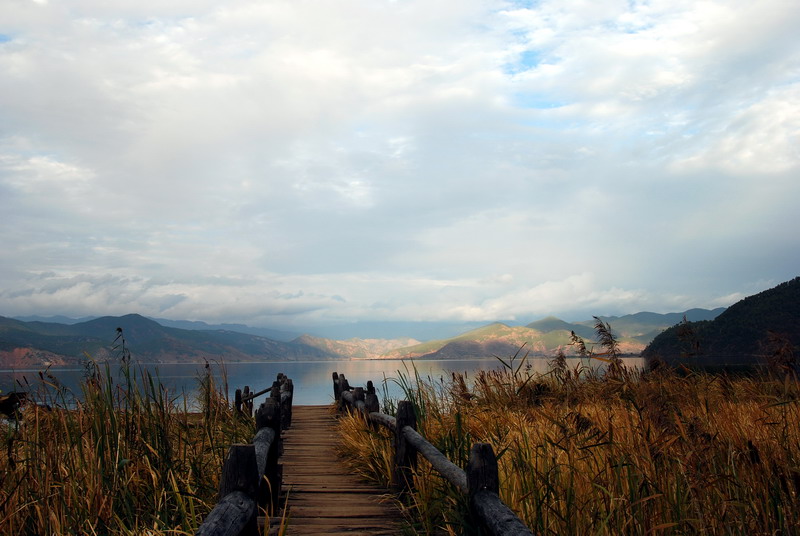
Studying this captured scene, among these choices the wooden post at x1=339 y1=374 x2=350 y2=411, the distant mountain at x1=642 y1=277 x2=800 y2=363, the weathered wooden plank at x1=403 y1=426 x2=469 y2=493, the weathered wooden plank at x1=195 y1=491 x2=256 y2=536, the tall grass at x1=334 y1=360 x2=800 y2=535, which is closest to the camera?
the weathered wooden plank at x1=195 y1=491 x2=256 y2=536

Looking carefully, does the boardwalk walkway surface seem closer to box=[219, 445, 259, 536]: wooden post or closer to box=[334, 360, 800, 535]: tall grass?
box=[334, 360, 800, 535]: tall grass

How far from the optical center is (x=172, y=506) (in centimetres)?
504

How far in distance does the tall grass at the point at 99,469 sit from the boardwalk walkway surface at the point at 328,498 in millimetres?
1050

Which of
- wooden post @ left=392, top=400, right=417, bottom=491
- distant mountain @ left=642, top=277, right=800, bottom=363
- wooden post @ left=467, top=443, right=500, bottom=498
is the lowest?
distant mountain @ left=642, top=277, right=800, bottom=363

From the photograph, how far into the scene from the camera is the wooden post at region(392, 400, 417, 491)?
21.6 feet

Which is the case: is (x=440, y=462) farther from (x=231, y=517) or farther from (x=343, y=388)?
(x=343, y=388)

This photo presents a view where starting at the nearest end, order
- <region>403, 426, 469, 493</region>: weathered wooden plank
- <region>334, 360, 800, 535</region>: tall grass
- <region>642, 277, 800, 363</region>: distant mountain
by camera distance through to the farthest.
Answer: <region>334, 360, 800, 535</region>: tall grass → <region>403, 426, 469, 493</region>: weathered wooden plank → <region>642, 277, 800, 363</region>: distant mountain

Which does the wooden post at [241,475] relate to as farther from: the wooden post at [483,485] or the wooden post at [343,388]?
the wooden post at [343,388]

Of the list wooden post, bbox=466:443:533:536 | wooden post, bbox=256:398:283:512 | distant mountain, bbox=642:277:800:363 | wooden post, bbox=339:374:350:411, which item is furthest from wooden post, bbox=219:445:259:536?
distant mountain, bbox=642:277:800:363

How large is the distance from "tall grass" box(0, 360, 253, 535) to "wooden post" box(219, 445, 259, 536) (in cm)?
53

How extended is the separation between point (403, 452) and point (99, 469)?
3.36 meters

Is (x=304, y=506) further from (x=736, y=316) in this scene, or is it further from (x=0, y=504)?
(x=736, y=316)

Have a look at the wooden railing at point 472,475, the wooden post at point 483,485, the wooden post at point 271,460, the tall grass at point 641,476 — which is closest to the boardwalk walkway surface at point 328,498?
the wooden post at point 271,460

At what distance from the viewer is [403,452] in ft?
22.0
